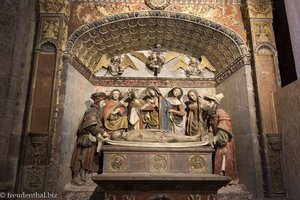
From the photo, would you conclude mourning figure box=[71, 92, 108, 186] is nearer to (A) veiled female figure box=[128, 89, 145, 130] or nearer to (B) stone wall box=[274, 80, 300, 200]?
(A) veiled female figure box=[128, 89, 145, 130]

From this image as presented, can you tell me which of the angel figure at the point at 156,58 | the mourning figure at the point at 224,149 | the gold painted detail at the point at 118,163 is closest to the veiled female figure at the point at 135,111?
the angel figure at the point at 156,58

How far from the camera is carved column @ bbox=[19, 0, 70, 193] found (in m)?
4.45

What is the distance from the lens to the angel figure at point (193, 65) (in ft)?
21.9

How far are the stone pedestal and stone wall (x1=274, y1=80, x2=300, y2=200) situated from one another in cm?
123

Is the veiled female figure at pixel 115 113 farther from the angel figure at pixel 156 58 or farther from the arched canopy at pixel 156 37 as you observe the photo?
the angel figure at pixel 156 58

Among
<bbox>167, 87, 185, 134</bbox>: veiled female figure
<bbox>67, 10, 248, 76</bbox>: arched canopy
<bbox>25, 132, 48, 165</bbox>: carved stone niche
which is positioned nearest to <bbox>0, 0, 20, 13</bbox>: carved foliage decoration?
<bbox>67, 10, 248, 76</bbox>: arched canopy

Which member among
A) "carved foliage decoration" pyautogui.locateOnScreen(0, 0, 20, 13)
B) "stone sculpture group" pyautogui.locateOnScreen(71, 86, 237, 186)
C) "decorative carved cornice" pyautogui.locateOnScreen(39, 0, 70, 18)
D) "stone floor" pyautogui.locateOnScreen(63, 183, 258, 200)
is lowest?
"stone floor" pyautogui.locateOnScreen(63, 183, 258, 200)

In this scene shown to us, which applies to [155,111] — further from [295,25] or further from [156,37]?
[295,25]

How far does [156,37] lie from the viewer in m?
6.39

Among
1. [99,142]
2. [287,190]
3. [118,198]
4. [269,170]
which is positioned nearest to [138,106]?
[99,142]

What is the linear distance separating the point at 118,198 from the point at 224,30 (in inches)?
151

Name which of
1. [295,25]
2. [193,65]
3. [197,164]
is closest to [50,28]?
[193,65]

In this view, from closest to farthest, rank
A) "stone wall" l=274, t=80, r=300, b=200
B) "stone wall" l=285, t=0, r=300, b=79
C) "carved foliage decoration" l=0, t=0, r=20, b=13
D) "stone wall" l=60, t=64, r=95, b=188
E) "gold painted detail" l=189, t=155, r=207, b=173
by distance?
"stone wall" l=274, t=80, r=300, b=200 → "carved foliage decoration" l=0, t=0, r=20, b=13 → "stone wall" l=285, t=0, r=300, b=79 → "gold painted detail" l=189, t=155, r=207, b=173 → "stone wall" l=60, t=64, r=95, b=188

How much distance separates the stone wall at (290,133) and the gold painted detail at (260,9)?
1638 millimetres
